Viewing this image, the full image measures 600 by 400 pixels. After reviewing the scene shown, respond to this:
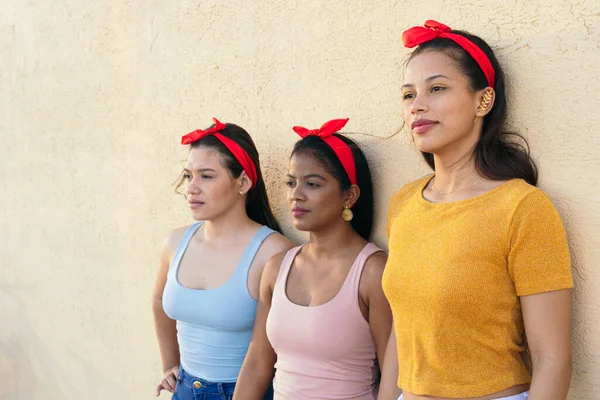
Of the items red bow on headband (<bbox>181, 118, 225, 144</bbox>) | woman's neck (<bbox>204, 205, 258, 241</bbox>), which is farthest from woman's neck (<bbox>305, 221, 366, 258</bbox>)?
red bow on headband (<bbox>181, 118, 225, 144</bbox>)

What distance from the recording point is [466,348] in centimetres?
227

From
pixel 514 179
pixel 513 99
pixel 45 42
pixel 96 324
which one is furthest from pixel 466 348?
pixel 45 42

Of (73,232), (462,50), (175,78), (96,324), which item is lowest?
(96,324)

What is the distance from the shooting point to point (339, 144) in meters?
2.98

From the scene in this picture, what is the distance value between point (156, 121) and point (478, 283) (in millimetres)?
2564

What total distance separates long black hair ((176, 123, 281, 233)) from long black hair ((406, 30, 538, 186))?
45.3 inches

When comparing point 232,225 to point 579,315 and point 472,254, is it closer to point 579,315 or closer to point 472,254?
point 472,254

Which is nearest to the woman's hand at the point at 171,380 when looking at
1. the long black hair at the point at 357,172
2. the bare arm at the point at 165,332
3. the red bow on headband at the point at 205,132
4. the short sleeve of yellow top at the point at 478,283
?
the bare arm at the point at 165,332

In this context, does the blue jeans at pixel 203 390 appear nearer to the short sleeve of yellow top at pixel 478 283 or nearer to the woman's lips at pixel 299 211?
the woman's lips at pixel 299 211

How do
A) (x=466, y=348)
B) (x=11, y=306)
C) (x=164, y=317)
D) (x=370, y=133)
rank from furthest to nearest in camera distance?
1. (x=11, y=306)
2. (x=164, y=317)
3. (x=370, y=133)
4. (x=466, y=348)

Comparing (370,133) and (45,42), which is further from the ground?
(45,42)

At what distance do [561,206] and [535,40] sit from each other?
555 millimetres

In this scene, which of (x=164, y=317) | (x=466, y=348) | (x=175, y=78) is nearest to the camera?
(x=466, y=348)

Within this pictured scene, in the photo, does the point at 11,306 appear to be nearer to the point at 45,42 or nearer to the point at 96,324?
the point at 96,324
